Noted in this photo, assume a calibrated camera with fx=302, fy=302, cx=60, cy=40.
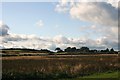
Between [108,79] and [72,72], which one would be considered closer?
[108,79]

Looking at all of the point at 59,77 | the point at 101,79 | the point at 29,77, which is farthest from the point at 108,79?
the point at 29,77

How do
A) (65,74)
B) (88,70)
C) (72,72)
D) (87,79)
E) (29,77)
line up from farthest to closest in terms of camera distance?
1. (88,70)
2. (72,72)
3. (65,74)
4. (29,77)
5. (87,79)

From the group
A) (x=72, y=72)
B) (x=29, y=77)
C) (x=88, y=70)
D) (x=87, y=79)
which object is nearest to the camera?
(x=87, y=79)

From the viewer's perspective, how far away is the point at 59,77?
24125 mm

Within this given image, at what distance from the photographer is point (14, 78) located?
22.5 m

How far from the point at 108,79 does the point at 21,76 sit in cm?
662

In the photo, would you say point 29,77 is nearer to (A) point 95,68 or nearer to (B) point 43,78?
(B) point 43,78

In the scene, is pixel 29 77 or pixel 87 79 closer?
pixel 87 79

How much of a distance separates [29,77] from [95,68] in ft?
32.6

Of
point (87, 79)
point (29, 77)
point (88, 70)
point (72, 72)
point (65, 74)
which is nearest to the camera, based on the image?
point (87, 79)

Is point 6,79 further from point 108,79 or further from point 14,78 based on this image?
point 108,79

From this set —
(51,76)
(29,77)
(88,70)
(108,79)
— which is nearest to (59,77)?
(51,76)

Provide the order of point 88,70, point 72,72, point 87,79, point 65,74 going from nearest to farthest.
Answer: point 87,79 < point 65,74 < point 72,72 < point 88,70

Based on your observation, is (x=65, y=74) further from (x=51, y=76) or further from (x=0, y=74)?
(x=0, y=74)
